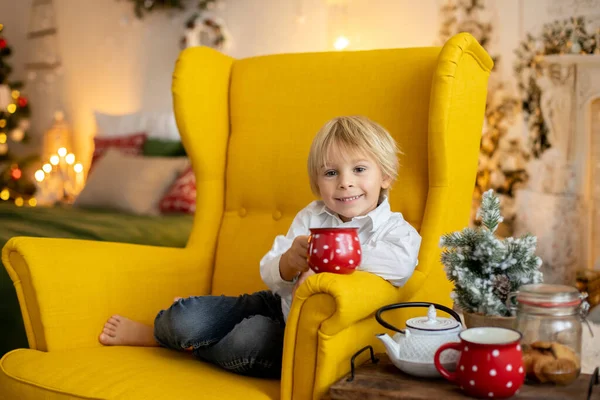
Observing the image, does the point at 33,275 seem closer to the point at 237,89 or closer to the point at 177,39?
the point at 237,89

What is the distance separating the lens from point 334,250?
1.43 metres

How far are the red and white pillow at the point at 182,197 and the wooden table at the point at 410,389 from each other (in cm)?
253

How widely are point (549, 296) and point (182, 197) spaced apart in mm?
2799

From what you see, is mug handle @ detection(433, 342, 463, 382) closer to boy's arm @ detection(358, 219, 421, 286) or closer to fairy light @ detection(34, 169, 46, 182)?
boy's arm @ detection(358, 219, 421, 286)

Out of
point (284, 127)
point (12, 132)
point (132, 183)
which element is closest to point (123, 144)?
point (132, 183)

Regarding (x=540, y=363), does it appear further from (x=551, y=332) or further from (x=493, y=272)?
(x=493, y=272)

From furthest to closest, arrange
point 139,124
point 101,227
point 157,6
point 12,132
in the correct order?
1. point 12,132
2. point 157,6
3. point 139,124
4. point 101,227

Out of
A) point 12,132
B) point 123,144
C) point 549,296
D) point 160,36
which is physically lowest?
point 549,296

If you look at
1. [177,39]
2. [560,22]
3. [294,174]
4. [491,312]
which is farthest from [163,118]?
[491,312]

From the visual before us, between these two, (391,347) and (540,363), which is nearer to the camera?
(540,363)

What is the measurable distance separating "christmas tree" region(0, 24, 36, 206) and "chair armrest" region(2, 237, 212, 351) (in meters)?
3.64

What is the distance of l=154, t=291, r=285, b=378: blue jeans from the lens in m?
1.59

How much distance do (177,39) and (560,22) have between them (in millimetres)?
2563

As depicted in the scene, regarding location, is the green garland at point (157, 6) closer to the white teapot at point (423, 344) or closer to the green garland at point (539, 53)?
the green garland at point (539, 53)
